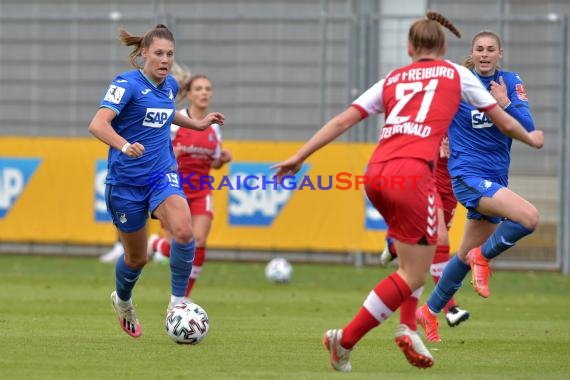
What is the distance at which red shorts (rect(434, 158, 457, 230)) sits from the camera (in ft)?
36.4

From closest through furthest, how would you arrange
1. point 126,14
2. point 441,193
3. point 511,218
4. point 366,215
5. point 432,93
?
point 432,93 < point 511,218 < point 441,193 < point 366,215 < point 126,14

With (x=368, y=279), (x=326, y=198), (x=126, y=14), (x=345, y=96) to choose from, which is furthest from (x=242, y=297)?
(x=126, y=14)

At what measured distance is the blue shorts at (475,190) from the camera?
31.9 ft

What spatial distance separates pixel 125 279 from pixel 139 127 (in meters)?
1.15

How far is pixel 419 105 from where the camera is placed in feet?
24.1

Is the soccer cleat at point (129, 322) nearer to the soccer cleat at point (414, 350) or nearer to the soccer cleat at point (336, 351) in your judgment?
the soccer cleat at point (336, 351)

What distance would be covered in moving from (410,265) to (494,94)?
2666 millimetres

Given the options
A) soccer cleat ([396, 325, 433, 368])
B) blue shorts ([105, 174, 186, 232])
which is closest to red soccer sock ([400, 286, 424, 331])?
soccer cleat ([396, 325, 433, 368])

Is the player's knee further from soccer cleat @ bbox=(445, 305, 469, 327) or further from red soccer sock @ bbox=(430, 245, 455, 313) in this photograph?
red soccer sock @ bbox=(430, 245, 455, 313)

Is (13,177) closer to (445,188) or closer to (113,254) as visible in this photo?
(113,254)

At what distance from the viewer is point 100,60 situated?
62.2 ft

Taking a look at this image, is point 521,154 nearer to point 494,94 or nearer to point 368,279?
point 368,279

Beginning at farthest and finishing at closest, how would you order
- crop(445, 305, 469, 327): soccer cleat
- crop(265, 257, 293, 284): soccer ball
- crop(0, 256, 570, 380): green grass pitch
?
crop(265, 257, 293, 284): soccer ball < crop(445, 305, 469, 327): soccer cleat < crop(0, 256, 570, 380): green grass pitch

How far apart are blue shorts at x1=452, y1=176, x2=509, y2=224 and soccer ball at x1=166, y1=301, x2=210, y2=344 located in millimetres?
2313
